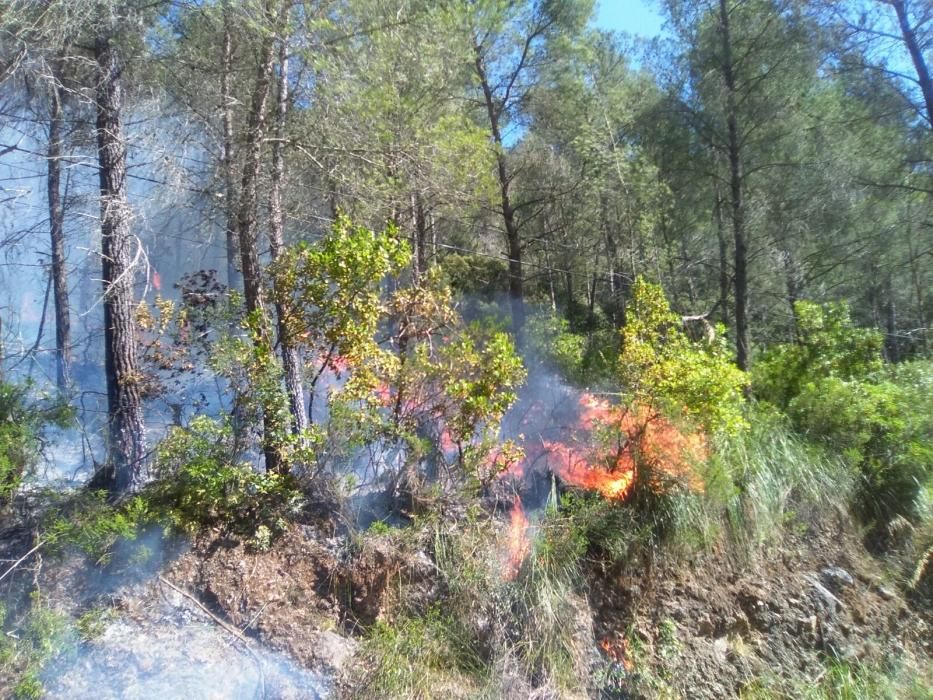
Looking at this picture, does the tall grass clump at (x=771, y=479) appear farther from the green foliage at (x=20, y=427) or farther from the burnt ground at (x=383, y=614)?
the green foliage at (x=20, y=427)

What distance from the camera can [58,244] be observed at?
876 cm

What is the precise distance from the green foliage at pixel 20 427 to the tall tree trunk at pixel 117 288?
0.67 metres

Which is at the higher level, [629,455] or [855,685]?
[629,455]

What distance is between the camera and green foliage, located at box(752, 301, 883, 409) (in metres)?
10.4

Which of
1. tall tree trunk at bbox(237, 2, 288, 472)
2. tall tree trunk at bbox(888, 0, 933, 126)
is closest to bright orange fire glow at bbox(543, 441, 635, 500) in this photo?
tall tree trunk at bbox(237, 2, 288, 472)

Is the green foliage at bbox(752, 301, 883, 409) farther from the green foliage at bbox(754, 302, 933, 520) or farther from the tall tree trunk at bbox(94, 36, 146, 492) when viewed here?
the tall tree trunk at bbox(94, 36, 146, 492)

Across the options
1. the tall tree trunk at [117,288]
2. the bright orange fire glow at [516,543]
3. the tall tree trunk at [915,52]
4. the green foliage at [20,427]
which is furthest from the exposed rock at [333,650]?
the tall tree trunk at [915,52]

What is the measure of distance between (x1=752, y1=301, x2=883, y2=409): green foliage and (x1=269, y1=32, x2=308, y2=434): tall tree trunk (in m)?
6.92

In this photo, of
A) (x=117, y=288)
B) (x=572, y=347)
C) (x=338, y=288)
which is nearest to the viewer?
(x=338, y=288)

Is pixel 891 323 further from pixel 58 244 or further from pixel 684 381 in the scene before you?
pixel 58 244

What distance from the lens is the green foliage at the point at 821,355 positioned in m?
10.4

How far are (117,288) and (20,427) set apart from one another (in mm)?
1729

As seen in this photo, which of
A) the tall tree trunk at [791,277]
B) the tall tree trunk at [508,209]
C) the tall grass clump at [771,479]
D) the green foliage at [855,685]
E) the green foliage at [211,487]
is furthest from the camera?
the tall tree trunk at [508,209]

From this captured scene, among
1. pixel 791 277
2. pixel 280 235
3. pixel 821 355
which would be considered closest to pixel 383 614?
pixel 280 235
